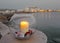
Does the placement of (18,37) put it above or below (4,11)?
above

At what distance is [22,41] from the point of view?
2.28 m

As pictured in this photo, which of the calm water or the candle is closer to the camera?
the candle

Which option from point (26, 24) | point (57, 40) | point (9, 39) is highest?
point (26, 24)

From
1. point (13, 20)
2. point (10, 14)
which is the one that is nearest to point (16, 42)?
point (13, 20)

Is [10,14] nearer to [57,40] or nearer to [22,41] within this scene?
[57,40]

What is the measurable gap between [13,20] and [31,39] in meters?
4.41

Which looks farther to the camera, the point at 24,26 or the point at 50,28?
the point at 50,28

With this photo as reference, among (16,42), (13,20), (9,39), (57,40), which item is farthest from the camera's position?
(13,20)

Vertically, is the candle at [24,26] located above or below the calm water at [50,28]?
above

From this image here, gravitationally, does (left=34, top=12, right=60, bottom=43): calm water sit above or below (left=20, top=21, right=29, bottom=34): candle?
below

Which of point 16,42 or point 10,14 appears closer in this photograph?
point 16,42

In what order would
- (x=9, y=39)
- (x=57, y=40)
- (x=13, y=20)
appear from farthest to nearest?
(x=13, y=20), (x=57, y=40), (x=9, y=39)

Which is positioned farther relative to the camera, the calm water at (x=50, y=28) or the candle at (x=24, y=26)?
the calm water at (x=50, y=28)

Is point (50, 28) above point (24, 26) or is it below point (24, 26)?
below
